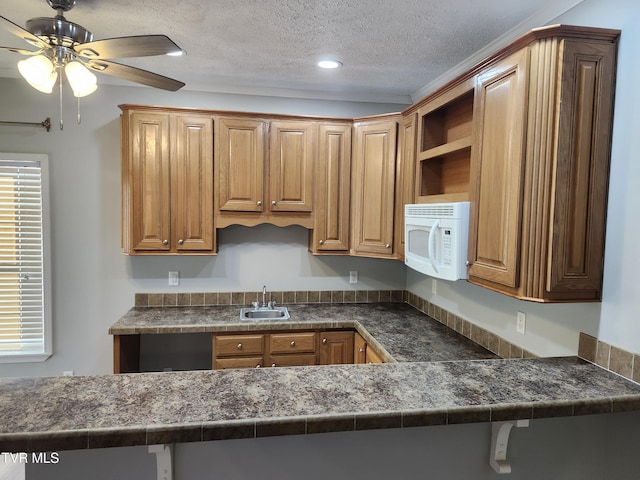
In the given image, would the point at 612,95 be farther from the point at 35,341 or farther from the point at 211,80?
the point at 35,341

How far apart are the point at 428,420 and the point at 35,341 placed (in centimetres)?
326

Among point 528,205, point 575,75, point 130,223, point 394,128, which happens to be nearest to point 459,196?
point 528,205

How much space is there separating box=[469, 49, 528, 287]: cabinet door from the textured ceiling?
44 cm

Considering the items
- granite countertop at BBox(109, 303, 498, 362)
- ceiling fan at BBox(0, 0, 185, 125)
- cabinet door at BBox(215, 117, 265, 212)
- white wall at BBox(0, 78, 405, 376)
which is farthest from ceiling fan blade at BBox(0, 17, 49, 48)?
granite countertop at BBox(109, 303, 498, 362)

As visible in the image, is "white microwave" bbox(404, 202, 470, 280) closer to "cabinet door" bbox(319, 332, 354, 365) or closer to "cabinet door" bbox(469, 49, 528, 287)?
"cabinet door" bbox(469, 49, 528, 287)

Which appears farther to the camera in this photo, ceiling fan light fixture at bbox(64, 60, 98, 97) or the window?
the window

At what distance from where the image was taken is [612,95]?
1582mm

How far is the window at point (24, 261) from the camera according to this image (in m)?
3.10

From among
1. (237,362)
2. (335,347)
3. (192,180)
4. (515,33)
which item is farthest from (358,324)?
(515,33)

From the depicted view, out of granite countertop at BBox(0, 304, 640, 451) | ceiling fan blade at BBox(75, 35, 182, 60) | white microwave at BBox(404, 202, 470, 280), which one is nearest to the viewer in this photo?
granite countertop at BBox(0, 304, 640, 451)

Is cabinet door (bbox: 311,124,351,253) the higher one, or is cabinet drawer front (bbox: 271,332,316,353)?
cabinet door (bbox: 311,124,351,253)

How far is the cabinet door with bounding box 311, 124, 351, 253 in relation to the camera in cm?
324

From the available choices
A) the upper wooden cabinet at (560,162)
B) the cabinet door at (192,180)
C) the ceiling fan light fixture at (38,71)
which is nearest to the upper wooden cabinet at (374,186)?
the cabinet door at (192,180)

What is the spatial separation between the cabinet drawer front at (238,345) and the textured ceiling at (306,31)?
6.36ft
